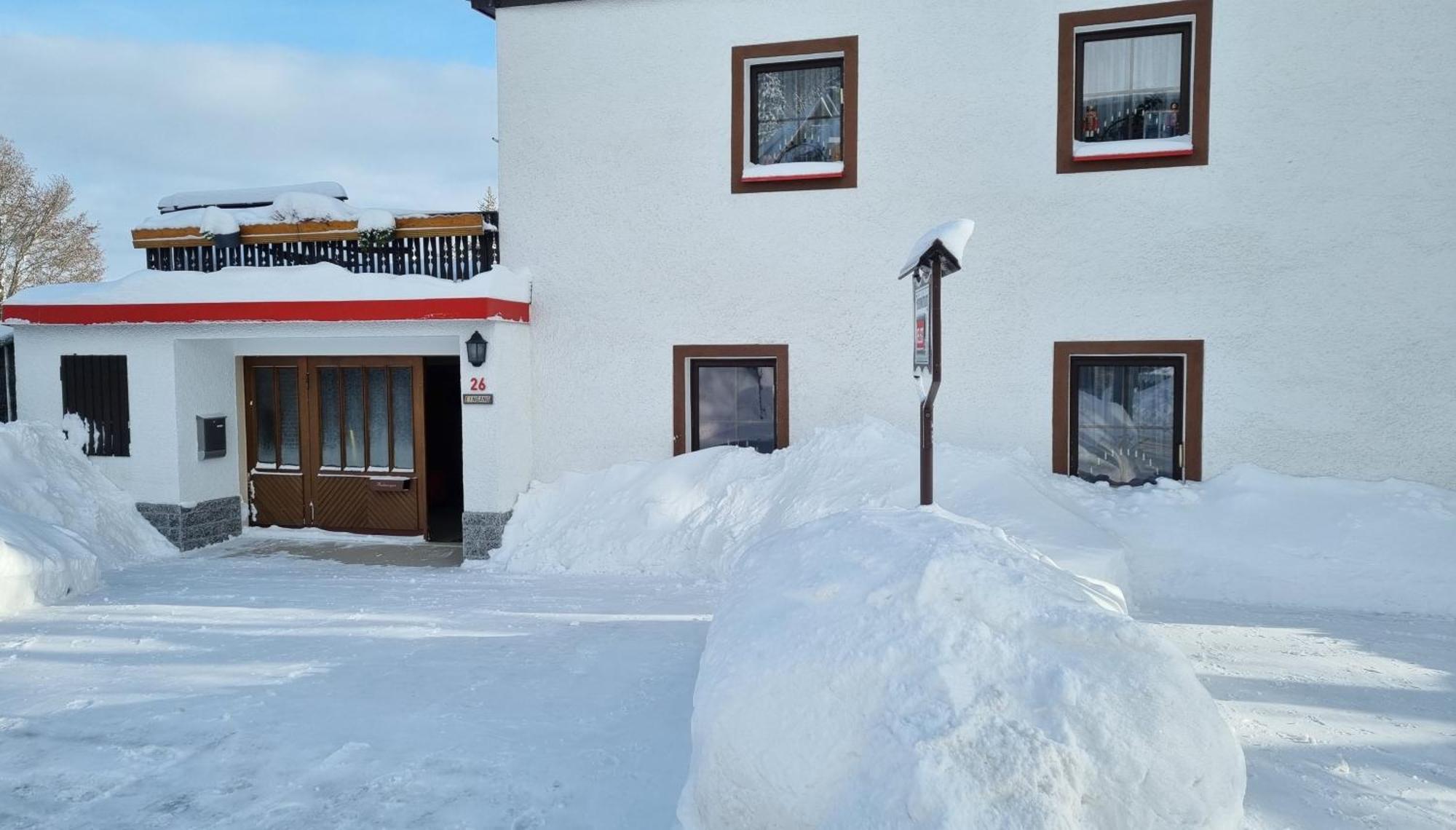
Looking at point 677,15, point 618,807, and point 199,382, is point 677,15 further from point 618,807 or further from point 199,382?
point 618,807

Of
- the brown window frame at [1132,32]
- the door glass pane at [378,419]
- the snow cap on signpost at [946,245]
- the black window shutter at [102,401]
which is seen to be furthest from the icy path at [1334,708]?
the black window shutter at [102,401]

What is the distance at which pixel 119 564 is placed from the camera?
28.0 ft

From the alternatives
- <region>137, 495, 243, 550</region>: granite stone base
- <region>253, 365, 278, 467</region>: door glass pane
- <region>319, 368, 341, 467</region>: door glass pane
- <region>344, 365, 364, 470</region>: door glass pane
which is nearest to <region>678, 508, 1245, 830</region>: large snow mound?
<region>344, 365, 364, 470</region>: door glass pane

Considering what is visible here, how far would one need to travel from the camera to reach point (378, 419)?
10039 mm

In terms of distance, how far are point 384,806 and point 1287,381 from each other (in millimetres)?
7864

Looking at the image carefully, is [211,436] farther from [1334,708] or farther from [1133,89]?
[1334,708]

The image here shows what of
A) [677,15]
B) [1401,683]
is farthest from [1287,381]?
[677,15]

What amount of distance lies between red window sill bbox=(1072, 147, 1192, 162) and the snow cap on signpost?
3496mm

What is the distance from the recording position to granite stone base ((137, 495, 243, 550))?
9.30 meters

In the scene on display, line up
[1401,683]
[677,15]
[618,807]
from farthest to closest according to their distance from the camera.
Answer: [677,15]
[1401,683]
[618,807]

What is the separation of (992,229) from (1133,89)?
1.88 m

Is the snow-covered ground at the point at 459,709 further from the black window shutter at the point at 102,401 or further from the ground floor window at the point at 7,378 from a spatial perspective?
the ground floor window at the point at 7,378

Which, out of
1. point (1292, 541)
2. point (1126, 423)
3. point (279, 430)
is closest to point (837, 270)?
point (1126, 423)

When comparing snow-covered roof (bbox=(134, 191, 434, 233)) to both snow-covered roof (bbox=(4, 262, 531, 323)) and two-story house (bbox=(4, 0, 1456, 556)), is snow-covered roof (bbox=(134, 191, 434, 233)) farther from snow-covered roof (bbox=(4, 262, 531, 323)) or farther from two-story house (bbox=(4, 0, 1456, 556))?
snow-covered roof (bbox=(4, 262, 531, 323))
